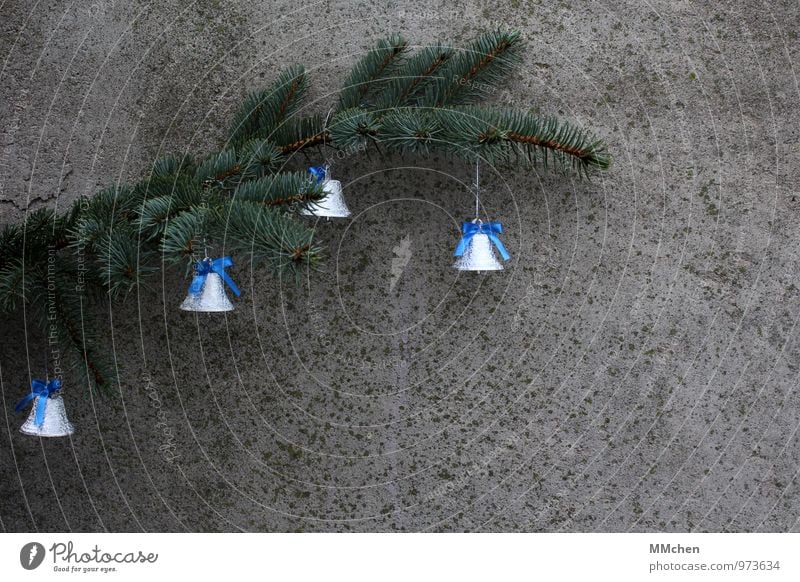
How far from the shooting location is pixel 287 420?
48.8 inches

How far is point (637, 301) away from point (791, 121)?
0.37m

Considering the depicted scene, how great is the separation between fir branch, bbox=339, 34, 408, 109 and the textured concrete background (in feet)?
0.40

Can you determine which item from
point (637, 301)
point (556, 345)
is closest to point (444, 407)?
point (556, 345)

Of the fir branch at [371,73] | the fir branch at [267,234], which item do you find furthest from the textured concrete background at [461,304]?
the fir branch at [267,234]

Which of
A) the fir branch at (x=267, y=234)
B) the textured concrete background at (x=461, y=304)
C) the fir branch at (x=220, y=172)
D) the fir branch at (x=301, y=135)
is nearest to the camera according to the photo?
the fir branch at (x=267, y=234)

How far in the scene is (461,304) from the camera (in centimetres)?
122

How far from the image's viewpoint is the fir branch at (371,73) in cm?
108

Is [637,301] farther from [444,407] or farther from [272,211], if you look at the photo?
[272,211]
